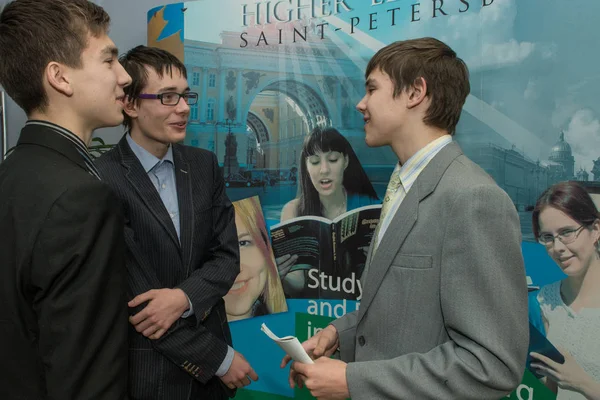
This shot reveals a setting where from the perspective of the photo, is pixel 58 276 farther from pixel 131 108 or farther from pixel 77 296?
pixel 131 108

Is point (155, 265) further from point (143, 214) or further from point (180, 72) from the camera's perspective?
point (180, 72)

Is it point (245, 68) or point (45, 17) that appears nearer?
point (45, 17)

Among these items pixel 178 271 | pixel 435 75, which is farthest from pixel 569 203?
pixel 178 271

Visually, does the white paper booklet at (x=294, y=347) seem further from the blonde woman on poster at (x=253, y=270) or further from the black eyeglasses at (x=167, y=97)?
the blonde woman on poster at (x=253, y=270)

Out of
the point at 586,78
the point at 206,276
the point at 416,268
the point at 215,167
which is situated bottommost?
the point at 206,276

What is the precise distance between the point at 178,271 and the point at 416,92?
0.86 meters

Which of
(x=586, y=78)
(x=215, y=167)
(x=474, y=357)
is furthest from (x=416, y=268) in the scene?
(x=586, y=78)

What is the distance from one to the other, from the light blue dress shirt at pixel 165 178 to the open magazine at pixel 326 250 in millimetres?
788

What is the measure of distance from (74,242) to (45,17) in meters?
0.50

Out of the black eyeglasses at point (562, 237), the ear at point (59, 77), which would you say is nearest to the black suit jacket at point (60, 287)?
the ear at point (59, 77)

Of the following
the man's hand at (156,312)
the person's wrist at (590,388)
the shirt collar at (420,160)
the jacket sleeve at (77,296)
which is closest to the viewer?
the jacket sleeve at (77,296)

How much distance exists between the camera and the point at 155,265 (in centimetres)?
162

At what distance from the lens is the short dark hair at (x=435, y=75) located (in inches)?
48.9

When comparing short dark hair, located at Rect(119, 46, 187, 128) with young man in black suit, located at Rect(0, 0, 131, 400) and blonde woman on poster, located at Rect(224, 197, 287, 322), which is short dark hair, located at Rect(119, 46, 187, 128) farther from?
blonde woman on poster, located at Rect(224, 197, 287, 322)
